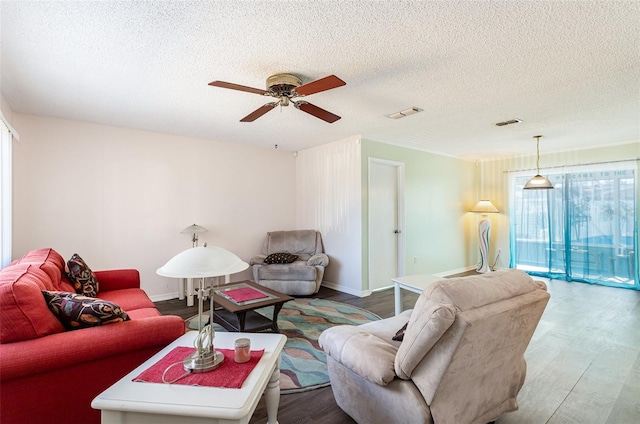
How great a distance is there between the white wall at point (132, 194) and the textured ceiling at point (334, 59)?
39cm

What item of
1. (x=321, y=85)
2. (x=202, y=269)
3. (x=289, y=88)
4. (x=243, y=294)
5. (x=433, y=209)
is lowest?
(x=243, y=294)

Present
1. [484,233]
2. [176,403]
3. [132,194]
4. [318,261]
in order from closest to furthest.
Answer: [176,403] < [132,194] < [318,261] < [484,233]

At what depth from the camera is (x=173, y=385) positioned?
4.12ft

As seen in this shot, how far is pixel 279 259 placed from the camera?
4.78m

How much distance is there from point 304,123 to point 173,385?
3.31 m

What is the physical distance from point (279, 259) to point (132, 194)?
2.30m

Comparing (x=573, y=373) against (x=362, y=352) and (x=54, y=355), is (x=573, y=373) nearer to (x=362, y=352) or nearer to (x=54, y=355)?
(x=362, y=352)

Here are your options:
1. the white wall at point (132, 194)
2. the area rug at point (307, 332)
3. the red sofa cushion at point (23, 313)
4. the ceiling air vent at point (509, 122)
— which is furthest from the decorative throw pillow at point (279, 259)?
the ceiling air vent at point (509, 122)

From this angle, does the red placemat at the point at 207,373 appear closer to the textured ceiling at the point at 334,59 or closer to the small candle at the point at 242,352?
the small candle at the point at 242,352

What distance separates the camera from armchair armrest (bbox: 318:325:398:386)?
1474 mm

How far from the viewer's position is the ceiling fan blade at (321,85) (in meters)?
2.07

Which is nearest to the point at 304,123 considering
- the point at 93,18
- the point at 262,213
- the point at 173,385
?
the point at 262,213

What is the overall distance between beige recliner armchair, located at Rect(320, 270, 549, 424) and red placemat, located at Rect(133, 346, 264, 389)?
0.59 meters

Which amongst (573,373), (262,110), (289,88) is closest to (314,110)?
(289,88)
